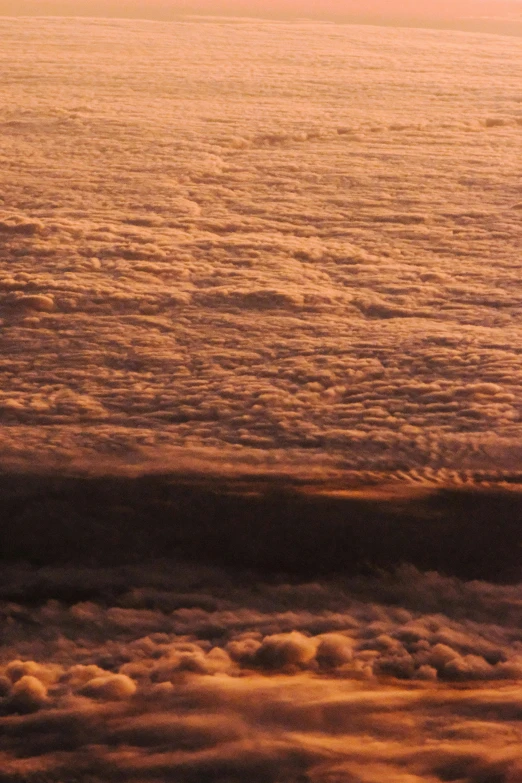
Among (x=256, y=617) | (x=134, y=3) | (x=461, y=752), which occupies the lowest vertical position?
(x=461, y=752)

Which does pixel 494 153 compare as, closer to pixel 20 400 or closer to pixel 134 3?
pixel 20 400

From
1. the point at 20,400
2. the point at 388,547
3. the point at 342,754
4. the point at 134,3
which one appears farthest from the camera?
the point at 134,3

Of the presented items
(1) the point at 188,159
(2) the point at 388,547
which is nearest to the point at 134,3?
(1) the point at 188,159

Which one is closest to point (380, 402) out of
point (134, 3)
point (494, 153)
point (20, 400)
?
point (20, 400)

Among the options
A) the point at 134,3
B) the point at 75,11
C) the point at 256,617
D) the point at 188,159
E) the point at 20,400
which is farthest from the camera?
the point at 134,3

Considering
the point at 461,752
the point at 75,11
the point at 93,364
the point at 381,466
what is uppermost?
Answer: the point at 75,11

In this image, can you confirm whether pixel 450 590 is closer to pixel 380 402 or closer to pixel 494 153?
pixel 380 402

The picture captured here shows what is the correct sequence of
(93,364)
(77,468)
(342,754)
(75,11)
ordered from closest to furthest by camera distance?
1. (342,754)
2. (77,468)
3. (93,364)
4. (75,11)

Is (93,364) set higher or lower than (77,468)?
higher

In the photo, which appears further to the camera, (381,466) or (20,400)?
(20,400)
